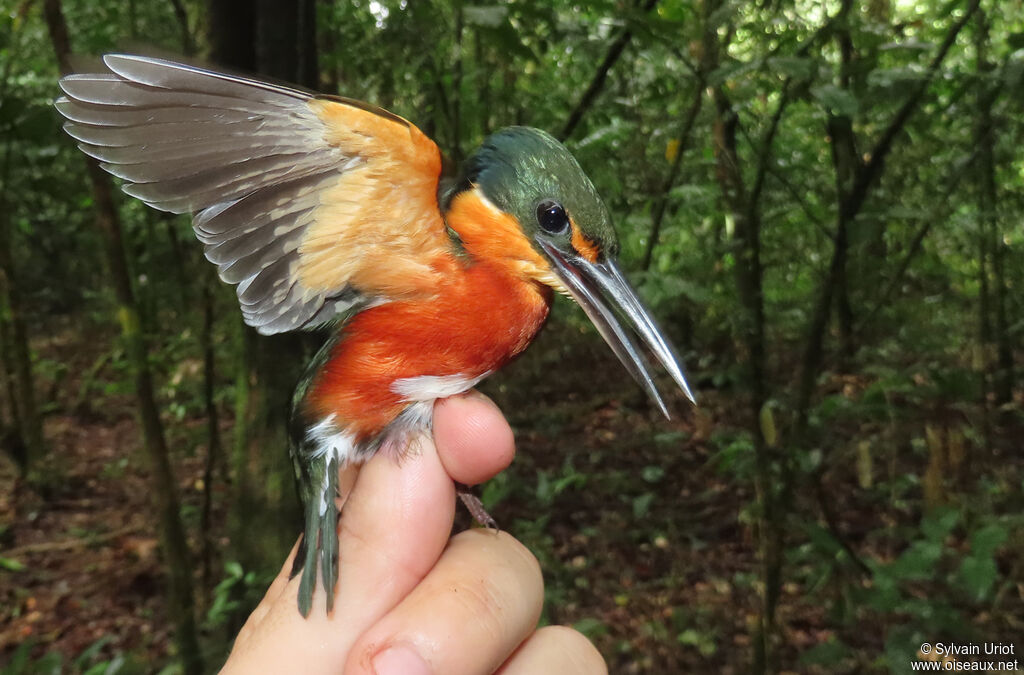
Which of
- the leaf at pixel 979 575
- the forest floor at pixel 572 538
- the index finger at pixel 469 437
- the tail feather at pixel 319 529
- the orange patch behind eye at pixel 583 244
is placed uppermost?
the orange patch behind eye at pixel 583 244

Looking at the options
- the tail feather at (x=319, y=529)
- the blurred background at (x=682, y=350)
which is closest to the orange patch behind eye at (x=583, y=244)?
the tail feather at (x=319, y=529)

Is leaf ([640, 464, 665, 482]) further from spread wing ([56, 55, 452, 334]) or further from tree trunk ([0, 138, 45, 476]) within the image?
tree trunk ([0, 138, 45, 476])

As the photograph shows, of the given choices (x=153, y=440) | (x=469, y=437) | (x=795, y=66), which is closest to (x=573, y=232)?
(x=469, y=437)

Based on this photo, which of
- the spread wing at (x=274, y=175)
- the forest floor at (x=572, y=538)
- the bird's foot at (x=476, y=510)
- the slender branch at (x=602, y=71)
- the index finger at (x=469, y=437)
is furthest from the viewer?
the forest floor at (x=572, y=538)

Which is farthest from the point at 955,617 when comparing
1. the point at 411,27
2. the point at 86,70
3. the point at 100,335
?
the point at 100,335

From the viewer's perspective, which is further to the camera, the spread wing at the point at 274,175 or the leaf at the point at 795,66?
the leaf at the point at 795,66

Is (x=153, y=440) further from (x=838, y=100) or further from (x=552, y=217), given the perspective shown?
(x=838, y=100)

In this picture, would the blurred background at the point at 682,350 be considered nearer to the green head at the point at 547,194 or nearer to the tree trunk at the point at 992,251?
the tree trunk at the point at 992,251
